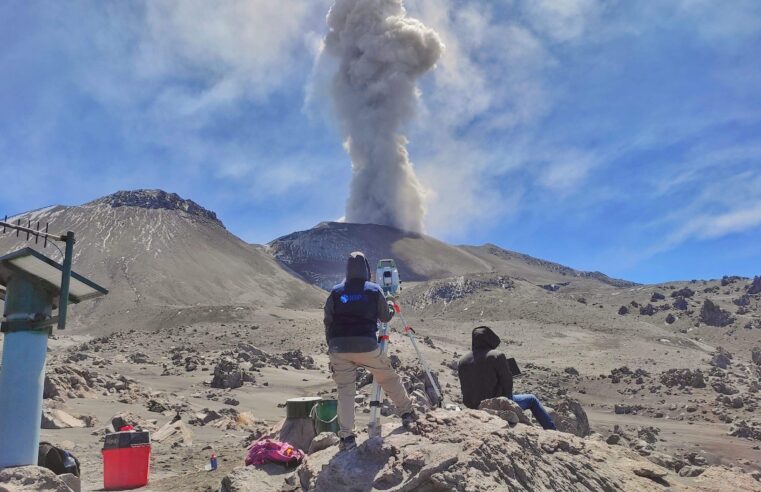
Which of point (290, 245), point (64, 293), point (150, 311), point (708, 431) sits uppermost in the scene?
point (290, 245)

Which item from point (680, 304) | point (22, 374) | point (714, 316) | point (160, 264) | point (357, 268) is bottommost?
point (22, 374)

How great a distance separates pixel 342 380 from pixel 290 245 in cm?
8534

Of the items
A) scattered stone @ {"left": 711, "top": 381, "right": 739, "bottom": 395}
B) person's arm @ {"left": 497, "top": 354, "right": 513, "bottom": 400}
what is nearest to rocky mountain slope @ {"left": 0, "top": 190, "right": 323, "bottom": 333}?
scattered stone @ {"left": 711, "top": 381, "right": 739, "bottom": 395}

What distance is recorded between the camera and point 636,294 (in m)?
54.0

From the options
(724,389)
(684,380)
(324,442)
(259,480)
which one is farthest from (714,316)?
(259,480)

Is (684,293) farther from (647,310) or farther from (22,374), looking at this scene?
(22,374)

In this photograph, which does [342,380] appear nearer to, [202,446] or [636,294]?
[202,446]

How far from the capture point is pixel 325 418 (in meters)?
6.84

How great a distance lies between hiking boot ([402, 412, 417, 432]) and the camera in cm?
432

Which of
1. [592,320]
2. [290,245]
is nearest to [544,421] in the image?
[592,320]

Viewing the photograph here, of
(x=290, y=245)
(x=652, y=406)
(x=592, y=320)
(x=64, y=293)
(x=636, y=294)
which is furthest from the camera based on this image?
(x=290, y=245)

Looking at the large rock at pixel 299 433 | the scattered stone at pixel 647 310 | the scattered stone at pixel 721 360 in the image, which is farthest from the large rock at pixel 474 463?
the scattered stone at pixel 647 310

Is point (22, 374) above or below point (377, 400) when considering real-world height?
above

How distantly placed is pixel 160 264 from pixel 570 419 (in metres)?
53.6
